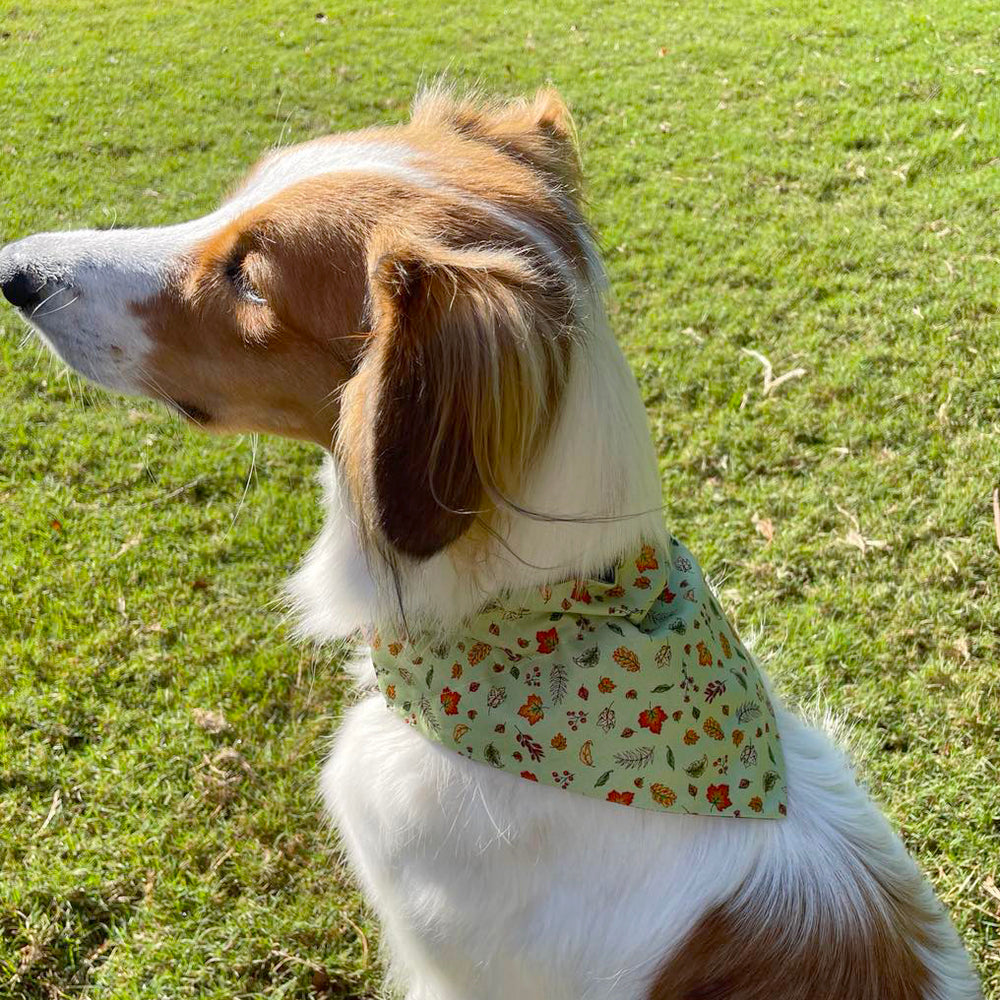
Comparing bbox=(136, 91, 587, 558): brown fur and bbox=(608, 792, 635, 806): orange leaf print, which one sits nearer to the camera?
bbox=(136, 91, 587, 558): brown fur

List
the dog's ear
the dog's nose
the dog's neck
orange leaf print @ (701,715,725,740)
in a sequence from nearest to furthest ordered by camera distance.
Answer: the dog's ear
the dog's neck
orange leaf print @ (701,715,725,740)
the dog's nose

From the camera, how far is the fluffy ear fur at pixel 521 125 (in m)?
2.22

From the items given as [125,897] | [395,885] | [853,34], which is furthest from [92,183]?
[853,34]

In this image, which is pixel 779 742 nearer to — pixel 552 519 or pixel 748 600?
pixel 552 519

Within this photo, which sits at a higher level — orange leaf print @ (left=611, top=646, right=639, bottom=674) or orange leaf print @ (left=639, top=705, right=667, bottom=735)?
orange leaf print @ (left=611, top=646, right=639, bottom=674)

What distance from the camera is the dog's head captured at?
1.60 m

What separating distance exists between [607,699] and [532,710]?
0.15 meters

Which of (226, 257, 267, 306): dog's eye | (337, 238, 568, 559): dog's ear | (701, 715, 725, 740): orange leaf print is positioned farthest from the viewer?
(226, 257, 267, 306): dog's eye

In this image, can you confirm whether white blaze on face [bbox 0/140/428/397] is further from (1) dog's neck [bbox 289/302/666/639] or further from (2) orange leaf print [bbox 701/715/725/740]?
(2) orange leaf print [bbox 701/715/725/740]

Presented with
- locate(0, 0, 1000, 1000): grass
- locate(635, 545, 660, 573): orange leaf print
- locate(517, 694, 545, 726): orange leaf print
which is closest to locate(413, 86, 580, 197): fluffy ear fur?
locate(635, 545, 660, 573): orange leaf print

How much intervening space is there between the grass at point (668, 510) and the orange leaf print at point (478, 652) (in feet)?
4.66

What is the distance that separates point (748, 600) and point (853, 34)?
24.5 ft

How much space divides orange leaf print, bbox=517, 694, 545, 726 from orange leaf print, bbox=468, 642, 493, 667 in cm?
14

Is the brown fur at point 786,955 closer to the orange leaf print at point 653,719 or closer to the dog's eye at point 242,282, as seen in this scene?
the orange leaf print at point 653,719
